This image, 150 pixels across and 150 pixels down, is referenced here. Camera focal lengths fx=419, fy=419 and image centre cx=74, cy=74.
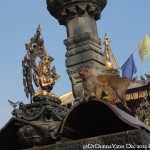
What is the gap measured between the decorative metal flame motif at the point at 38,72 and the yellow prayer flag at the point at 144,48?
7487 millimetres

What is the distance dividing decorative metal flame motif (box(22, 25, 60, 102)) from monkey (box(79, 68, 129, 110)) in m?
1.34

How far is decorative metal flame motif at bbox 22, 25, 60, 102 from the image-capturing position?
9.84 m

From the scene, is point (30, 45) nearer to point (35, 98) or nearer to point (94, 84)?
point (35, 98)

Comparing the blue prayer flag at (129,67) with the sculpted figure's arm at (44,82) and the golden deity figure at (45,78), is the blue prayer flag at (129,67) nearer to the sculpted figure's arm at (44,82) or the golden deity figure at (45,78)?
the golden deity figure at (45,78)

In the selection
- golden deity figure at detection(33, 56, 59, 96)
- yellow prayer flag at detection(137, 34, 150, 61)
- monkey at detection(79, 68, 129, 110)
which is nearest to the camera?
monkey at detection(79, 68, 129, 110)

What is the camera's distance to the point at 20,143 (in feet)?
28.7

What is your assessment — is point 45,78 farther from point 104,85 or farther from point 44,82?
point 104,85

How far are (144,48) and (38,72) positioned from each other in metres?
8.22

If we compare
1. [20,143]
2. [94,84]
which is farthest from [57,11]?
Result: [20,143]

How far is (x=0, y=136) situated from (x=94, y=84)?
2.40m

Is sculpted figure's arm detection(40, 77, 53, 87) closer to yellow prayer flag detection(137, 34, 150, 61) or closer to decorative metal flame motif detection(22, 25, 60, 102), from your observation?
decorative metal flame motif detection(22, 25, 60, 102)

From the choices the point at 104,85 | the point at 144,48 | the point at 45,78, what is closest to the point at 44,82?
the point at 45,78

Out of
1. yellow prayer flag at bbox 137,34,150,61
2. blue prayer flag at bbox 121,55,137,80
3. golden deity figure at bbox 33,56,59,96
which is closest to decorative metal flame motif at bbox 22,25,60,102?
golden deity figure at bbox 33,56,59,96

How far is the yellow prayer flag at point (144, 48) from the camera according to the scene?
673 inches
